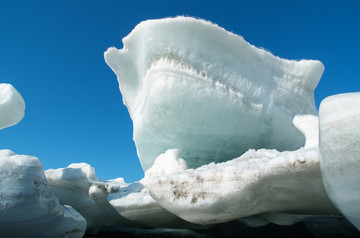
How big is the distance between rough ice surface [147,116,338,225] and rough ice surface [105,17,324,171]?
3.32 feet

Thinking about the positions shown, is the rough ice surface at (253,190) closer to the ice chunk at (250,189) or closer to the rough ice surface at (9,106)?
the ice chunk at (250,189)

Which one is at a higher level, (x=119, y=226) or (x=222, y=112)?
(x=222, y=112)

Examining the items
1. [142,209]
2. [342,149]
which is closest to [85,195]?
[142,209]

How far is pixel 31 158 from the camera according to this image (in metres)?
1.62

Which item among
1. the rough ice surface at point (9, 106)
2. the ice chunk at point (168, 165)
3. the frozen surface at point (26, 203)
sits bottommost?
the frozen surface at point (26, 203)

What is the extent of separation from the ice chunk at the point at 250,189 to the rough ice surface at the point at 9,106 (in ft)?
4.76

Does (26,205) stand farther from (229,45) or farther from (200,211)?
(229,45)

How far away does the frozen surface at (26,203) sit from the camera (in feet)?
4.72

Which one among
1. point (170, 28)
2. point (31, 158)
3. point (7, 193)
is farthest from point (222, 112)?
point (7, 193)

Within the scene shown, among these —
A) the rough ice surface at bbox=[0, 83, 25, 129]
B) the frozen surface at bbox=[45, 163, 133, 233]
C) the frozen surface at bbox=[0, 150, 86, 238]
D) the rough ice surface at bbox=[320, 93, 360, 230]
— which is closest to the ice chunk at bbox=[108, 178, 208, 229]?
the frozen surface at bbox=[45, 163, 133, 233]

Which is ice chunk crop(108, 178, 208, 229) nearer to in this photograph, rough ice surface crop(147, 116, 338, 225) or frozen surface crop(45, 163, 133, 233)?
frozen surface crop(45, 163, 133, 233)

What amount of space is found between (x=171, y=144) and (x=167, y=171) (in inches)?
17.1

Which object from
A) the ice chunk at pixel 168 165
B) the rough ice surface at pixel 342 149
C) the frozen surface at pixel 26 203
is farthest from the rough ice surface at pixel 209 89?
the rough ice surface at pixel 342 149

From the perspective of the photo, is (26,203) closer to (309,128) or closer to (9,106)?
(9,106)
